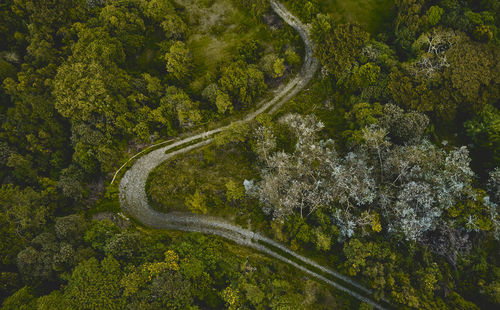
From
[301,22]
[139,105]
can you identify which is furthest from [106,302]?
[301,22]

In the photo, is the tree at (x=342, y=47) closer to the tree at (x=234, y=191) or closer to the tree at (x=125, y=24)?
the tree at (x=234, y=191)

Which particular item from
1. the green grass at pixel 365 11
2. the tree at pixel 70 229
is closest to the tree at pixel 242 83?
the green grass at pixel 365 11

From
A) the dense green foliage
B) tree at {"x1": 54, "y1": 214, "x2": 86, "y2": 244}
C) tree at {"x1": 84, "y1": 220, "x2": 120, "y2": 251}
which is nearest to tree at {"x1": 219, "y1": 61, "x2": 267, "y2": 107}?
the dense green foliage

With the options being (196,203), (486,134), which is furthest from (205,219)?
(486,134)

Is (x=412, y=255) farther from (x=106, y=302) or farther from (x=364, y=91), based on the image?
(x=106, y=302)

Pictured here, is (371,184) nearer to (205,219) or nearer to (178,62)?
(205,219)

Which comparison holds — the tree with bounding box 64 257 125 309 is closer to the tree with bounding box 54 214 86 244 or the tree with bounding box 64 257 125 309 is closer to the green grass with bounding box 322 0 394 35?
the tree with bounding box 54 214 86 244
